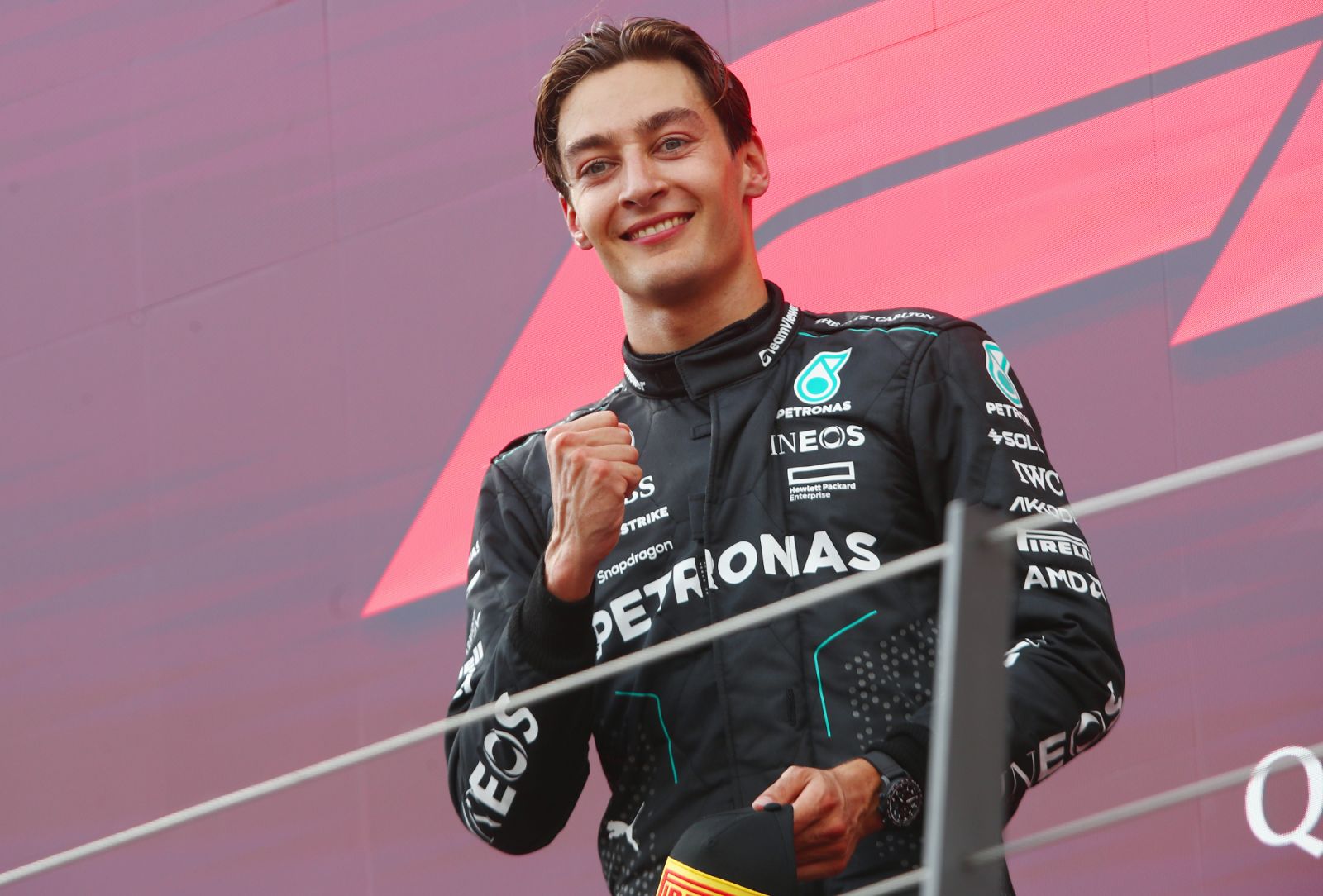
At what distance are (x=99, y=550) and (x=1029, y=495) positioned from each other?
1829 millimetres

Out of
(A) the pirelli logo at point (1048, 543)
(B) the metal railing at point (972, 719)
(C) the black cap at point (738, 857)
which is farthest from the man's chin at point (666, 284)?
(B) the metal railing at point (972, 719)

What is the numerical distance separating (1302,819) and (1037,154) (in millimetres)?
703

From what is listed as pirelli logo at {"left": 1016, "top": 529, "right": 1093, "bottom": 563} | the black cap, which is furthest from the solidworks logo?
the black cap

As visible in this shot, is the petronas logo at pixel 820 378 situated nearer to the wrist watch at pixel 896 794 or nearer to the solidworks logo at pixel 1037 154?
the wrist watch at pixel 896 794

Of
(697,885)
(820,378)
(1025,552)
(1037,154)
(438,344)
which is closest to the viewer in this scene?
(697,885)

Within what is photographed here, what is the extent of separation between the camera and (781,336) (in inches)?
48.3

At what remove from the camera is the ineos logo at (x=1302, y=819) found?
1476 mm

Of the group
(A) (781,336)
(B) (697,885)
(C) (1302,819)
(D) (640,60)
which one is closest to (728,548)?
(A) (781,336)

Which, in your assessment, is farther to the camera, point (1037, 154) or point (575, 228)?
point (1037, 154)

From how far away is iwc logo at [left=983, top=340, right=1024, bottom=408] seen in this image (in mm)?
1153

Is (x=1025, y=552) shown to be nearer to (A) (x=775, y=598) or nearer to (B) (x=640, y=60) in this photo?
(A) (x=775, y=598)

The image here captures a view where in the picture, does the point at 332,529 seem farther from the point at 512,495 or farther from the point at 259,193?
the point at 512,495

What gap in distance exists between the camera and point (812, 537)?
1.13 meters

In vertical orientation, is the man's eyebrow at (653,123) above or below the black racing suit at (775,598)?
above
